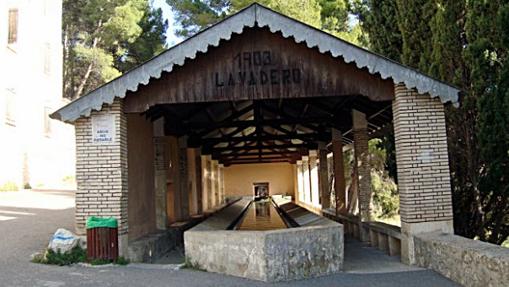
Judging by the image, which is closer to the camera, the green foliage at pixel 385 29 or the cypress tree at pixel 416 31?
the cypress tree at pixel 416 31

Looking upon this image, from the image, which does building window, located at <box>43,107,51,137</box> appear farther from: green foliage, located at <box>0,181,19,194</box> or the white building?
green foliage, located at <box>0,181,19,194</box>

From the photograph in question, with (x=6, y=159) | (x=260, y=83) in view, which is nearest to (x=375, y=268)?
(x=260, y=83)

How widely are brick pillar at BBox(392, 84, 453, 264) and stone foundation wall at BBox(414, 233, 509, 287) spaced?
0.34m

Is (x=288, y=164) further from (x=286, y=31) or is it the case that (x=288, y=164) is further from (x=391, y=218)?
(x=286, y=31)

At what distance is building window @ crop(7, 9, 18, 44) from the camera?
79.0 ft

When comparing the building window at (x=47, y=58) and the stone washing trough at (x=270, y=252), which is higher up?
the building window at (x=47, y=58)

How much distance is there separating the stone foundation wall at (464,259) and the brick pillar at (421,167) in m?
0.34

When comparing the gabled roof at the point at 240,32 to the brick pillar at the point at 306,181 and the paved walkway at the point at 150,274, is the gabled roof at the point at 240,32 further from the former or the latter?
the brick pillar at the point at 306,181

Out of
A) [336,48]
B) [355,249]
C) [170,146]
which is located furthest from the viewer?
[170,146]

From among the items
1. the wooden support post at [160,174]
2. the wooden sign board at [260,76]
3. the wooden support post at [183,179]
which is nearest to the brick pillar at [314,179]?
the wooden support post at [183,179]

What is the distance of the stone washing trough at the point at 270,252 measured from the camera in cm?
824

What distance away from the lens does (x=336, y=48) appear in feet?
30.9

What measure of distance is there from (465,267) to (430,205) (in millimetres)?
2210

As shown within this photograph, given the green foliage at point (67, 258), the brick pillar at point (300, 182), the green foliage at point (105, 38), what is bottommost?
the green foliage at point (67, 258)
